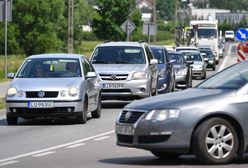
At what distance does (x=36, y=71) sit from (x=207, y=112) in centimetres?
925

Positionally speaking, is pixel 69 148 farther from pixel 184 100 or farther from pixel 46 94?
pixel 46 94

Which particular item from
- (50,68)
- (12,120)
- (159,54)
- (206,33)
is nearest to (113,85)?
(50,68)

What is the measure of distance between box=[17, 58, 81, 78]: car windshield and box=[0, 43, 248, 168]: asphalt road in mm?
1069

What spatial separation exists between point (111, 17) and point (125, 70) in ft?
235

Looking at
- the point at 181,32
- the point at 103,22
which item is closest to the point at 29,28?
the point at 103,22

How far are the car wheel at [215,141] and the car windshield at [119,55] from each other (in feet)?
45.7

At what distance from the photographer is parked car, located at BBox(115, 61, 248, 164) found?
42.4 feet

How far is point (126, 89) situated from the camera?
26.0 meters

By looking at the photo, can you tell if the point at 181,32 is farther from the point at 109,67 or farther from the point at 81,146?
the point at 81,146

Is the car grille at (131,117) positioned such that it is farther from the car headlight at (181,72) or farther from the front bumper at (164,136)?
the car headlight at (181,72)

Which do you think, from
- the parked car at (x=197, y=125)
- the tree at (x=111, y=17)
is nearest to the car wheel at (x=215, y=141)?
the parked car at (x=197, y=125)

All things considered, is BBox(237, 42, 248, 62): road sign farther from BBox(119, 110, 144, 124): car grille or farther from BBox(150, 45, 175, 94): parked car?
BBox(119, 110, 144, 124): car grille

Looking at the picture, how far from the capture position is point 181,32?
8631cm

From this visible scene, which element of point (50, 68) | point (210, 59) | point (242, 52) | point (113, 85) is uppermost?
point (50, 68)
